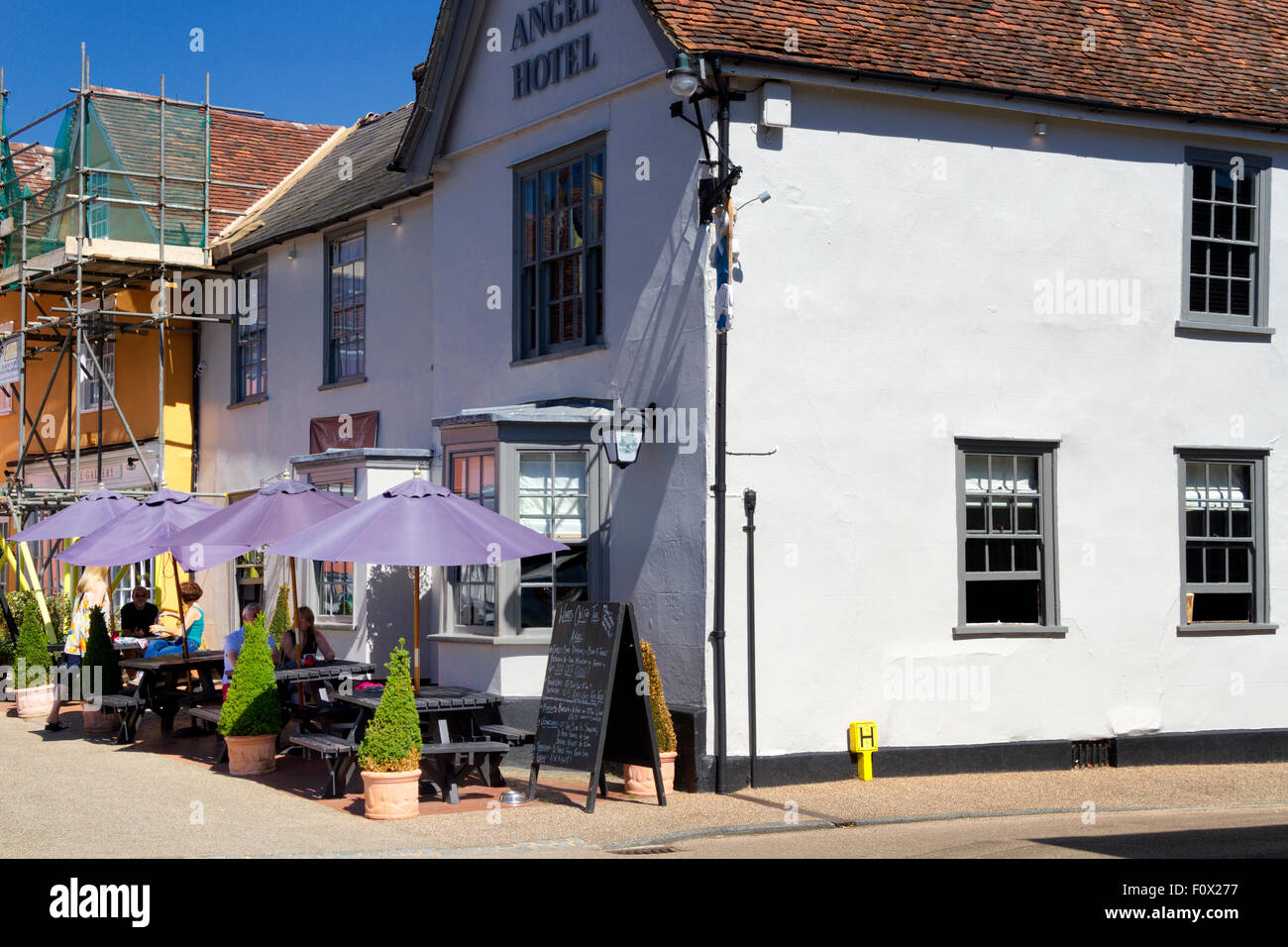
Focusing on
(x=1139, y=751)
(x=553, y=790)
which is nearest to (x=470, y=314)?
(x=553, y=790)

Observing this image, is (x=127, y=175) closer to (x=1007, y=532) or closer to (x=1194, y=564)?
(x=1007, y=532)

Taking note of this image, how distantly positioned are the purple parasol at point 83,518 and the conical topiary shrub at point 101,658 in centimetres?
131

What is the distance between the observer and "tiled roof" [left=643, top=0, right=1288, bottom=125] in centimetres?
1327

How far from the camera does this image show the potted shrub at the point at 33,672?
18031mm

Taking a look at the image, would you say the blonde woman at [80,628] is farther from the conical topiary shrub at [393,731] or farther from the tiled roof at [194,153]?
the conical topiary shrub at [393,731]

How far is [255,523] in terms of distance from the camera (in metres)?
14.7

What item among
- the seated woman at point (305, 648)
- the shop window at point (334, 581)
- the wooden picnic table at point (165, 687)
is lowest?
the wooden picnic table at point (165, 687)

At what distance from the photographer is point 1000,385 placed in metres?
14.0

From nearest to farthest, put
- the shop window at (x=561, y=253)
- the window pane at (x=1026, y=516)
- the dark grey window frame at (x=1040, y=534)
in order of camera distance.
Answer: the dark grey window frame at (x=1040, y=534) → the window pane at (x=1026, y=516) → the shop window at (x=561, y=253)

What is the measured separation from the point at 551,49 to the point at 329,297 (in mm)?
6209

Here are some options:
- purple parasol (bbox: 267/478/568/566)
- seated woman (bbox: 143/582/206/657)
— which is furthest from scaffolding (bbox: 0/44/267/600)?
purple parasol (bbox: 267/478/568/566)

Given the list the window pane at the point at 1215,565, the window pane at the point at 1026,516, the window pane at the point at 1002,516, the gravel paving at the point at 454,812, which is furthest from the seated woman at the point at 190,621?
the window pane at the point at 1215,565

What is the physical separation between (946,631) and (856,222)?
148 inches

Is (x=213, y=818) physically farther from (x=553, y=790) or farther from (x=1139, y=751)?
(x=1139, y=751)
